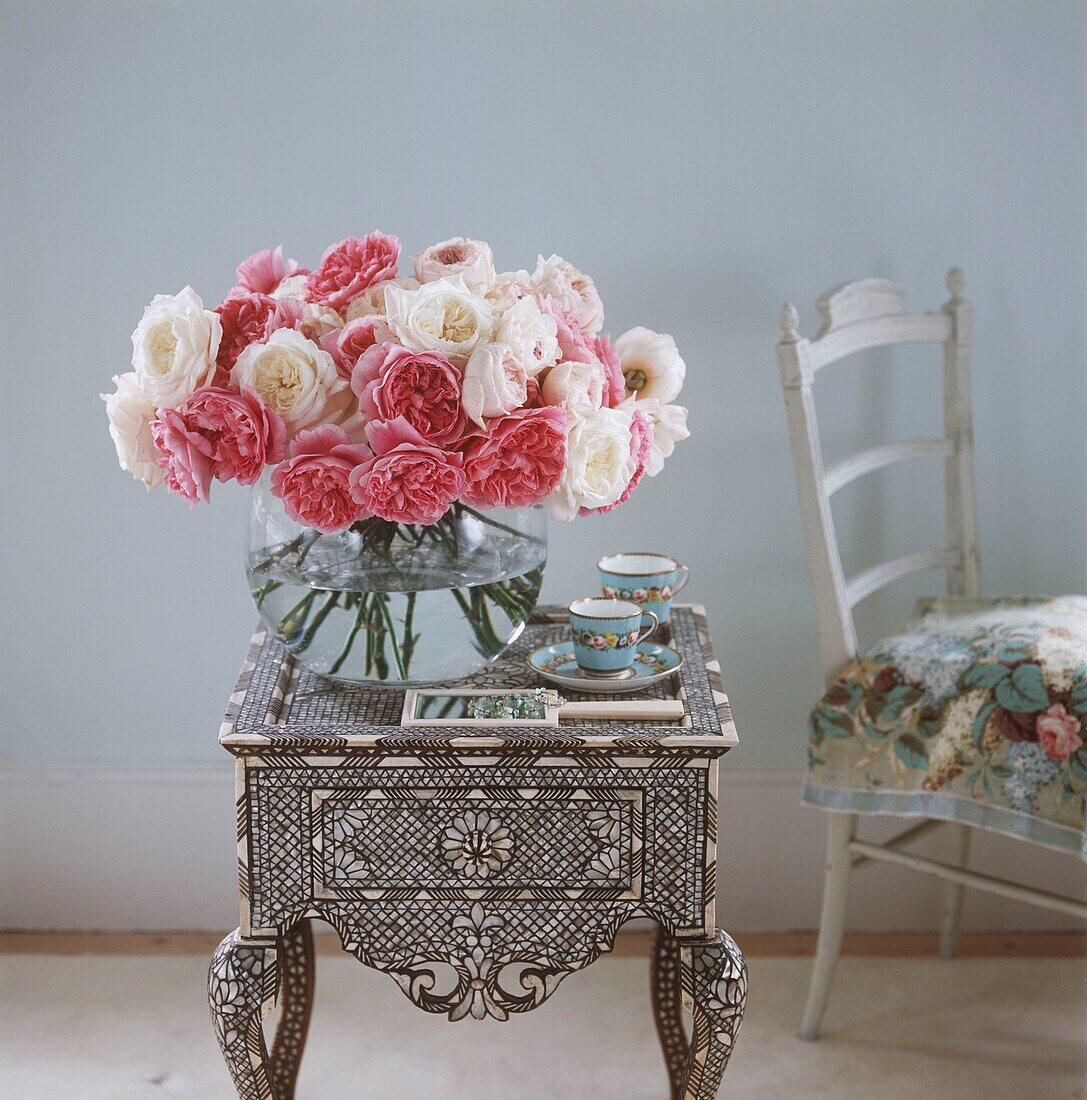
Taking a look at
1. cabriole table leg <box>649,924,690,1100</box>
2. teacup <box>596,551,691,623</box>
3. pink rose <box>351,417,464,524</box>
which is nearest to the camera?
pink rose <box>351,417,464,524</box>

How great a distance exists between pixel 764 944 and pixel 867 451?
805 millimetres

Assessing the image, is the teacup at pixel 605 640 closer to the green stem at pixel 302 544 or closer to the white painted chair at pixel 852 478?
the green stem at pixel 302 544

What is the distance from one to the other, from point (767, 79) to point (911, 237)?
12.1 inches

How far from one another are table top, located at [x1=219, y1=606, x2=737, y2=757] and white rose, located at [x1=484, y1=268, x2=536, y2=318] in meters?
0.39

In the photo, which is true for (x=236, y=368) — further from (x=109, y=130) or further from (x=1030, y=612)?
(x=1030, y=612)

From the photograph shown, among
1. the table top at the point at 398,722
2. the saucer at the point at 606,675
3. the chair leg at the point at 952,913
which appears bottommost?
the chair leg at the point at 952,913

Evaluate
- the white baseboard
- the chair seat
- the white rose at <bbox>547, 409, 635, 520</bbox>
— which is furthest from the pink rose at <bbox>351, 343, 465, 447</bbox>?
the white baseboard

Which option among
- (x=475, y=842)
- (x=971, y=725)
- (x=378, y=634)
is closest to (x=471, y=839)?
(x=475, y=842)

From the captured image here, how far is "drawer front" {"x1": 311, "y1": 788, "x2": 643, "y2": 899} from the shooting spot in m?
1.21

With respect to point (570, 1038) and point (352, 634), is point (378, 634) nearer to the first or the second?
point (352, 634)

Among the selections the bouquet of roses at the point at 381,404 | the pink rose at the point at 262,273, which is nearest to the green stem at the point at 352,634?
the bouquet of roses at the point at 381,404

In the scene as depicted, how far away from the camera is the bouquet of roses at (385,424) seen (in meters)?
1.12

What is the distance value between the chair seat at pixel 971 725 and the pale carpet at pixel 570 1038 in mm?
→ 407

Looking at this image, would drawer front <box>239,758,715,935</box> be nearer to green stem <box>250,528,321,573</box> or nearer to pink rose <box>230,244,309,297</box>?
green stem <box>250,528,321,573</box>
